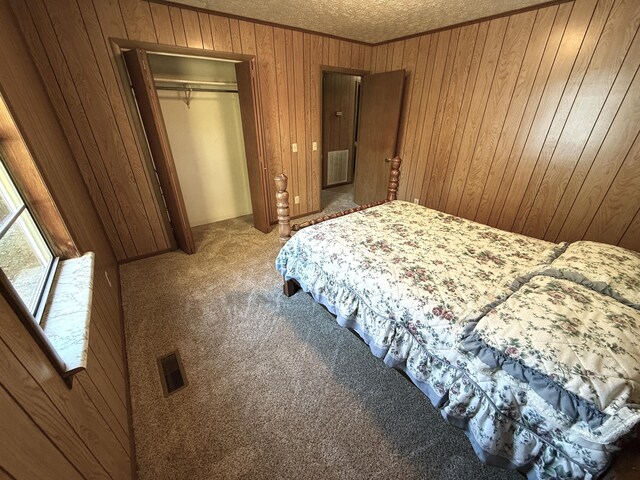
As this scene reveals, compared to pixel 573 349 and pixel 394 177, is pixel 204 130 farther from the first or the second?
pixel 573 349

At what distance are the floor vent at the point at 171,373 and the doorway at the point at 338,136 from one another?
3115mm

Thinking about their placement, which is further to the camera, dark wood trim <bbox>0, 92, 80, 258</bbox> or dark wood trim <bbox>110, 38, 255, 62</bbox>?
dark wood trim <bbox>110, 38, 255, 62</bbox>

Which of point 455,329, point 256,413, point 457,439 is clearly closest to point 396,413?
point 457,439

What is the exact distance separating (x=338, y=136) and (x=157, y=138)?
3.45m

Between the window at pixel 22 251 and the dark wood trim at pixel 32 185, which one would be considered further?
the dark wood trim at pixel 32 185

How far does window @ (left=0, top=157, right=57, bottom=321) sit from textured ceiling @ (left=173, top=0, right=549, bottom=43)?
2.19 meters

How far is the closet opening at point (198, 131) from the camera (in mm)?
2338

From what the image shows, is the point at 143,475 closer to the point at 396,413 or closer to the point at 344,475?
the point at 344,475

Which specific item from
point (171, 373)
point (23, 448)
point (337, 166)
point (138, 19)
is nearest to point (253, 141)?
point (138, 19)

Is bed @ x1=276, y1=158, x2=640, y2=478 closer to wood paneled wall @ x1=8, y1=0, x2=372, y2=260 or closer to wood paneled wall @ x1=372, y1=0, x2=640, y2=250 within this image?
wood paneled wall @ x1=372, y1=0, x2=640, y2=250

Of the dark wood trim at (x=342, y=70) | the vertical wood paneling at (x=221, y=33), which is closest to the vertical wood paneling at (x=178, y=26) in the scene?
the vertical wood paneling at (x=221, y=33)

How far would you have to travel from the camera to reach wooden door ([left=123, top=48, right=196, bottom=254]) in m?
2.12

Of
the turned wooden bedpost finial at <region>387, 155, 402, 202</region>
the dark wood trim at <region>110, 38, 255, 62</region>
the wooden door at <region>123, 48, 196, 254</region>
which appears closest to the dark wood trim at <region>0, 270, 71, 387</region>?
the wooden door at <region>123, 48, 196, 254</region>

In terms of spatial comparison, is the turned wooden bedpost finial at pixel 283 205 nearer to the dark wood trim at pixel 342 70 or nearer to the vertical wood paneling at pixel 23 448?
the vertical wood paneling at pixel 23 448
